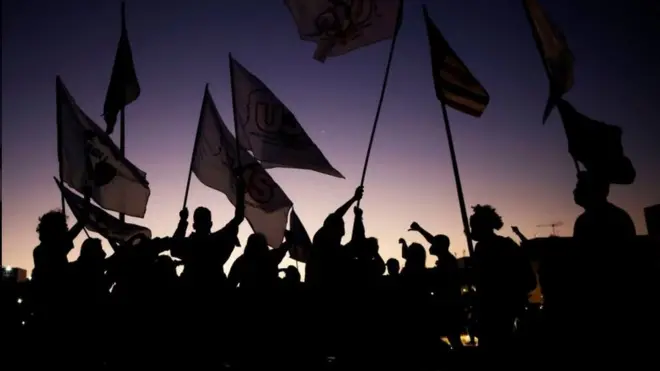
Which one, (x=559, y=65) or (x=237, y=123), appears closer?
(x=559, y=65)

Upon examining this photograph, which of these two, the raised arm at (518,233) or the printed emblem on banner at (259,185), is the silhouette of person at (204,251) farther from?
the raised arm at (518,233)

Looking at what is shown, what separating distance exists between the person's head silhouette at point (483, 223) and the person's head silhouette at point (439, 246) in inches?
71.8

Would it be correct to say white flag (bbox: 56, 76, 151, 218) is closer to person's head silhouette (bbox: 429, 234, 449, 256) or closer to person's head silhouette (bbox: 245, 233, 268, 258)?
person's head silhouette (bbox: 245, 233, 268, 258)

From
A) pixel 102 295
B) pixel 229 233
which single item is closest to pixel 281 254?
pixel 229 233

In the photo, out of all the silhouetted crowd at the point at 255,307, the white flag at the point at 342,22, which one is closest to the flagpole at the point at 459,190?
the silhouetted crowd at the point at 255,307

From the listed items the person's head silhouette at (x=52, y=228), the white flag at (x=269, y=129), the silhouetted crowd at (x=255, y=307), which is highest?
the white flag at (x=269, y=129)

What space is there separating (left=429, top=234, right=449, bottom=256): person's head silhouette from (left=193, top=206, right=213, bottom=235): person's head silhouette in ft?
12.0

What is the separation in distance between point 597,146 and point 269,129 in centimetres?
505

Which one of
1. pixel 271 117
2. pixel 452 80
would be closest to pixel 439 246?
pixel 452 80

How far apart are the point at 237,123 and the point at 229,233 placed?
2733 mm

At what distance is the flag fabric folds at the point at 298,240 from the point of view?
12276mm

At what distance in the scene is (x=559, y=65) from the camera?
6.47 m

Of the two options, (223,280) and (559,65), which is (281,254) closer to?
(223,280)

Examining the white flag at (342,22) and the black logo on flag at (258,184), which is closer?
the white flag at (342,22)
